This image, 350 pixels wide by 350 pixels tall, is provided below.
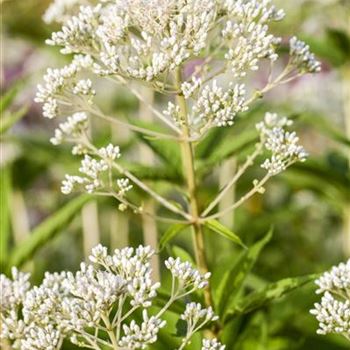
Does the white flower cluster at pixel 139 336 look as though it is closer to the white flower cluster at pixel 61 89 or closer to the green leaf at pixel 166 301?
the green leaf at pixel 166 301

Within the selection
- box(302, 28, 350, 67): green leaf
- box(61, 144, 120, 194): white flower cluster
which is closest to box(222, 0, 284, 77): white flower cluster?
box(61, 144, 120, 194): white flower cluster

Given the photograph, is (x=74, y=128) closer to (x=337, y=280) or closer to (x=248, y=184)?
(x=337, y=280)

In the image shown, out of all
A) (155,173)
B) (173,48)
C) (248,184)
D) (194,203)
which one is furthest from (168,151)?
(248,184)

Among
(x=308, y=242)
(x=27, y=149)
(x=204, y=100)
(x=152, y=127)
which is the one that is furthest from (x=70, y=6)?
(x=308, y=242)

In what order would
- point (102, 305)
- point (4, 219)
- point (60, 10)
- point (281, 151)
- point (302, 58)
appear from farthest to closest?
Result: point (4, 219) → point (60, 10) → point (302, 58) → point (281, 151) → point (102, 305)

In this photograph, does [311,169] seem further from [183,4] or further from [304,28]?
[304,28]

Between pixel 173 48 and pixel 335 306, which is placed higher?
pixel 173 48

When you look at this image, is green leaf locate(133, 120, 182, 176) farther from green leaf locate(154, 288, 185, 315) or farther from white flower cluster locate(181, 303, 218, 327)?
white flower cluster locate(181, 303, 218, 327)
